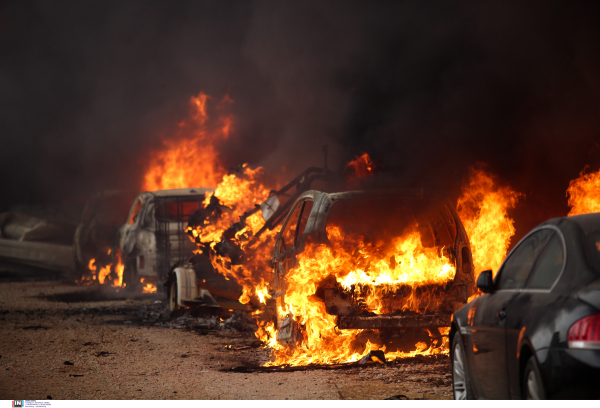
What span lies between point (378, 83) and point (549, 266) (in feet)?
26.8

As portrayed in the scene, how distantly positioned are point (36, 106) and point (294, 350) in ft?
59.1

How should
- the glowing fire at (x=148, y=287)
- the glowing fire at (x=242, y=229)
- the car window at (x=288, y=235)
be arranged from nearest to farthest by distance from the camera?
the car window at (x=288, y=235), the glowing fire at (x=242, y=229), the glowing fire at (x=148, y=287)

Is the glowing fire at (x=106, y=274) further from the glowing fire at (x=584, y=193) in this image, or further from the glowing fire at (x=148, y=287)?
the glowing fire at (x=584, y=193)

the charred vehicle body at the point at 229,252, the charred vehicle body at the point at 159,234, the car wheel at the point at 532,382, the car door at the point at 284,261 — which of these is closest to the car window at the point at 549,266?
the car wheel at the point at 532,382

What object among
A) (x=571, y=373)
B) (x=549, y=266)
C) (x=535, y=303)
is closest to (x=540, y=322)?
(x=535, y=303)

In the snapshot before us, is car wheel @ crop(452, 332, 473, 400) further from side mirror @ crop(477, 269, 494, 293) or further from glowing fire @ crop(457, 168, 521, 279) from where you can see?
glowing fire @ crop(457, 168, 521, 279)

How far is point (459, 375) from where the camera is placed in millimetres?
4625

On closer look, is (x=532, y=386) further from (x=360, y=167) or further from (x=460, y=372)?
(x=360, y=167)

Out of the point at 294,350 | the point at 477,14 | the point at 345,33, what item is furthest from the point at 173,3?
the point at 294,350

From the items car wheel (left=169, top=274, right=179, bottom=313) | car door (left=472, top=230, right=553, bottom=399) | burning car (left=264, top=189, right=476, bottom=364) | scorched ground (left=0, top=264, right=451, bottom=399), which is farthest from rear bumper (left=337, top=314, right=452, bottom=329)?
car wheel (left=169, top=274, right=179, bottom=313)

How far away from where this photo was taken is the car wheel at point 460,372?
442 cm

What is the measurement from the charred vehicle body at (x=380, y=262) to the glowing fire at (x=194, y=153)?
44.6 ft

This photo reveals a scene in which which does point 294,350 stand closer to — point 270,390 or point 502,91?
point 270,390

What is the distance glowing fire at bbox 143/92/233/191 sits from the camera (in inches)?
813
